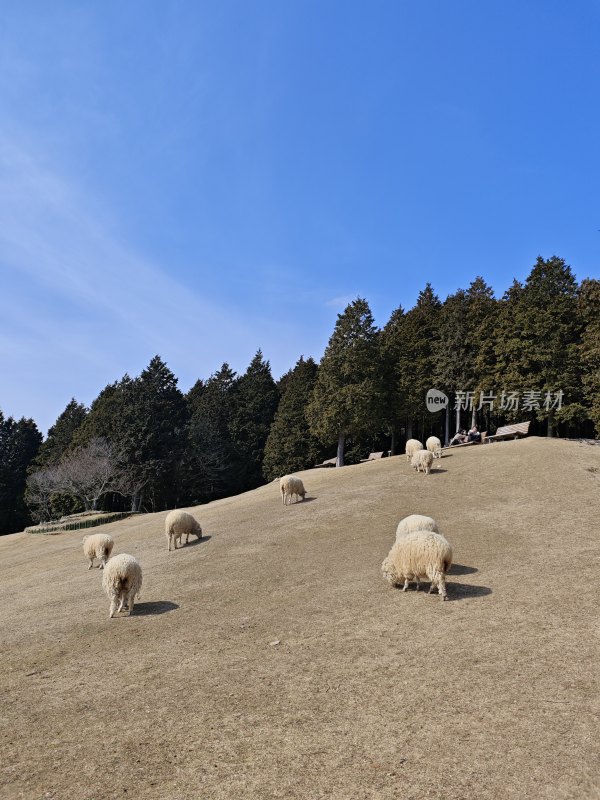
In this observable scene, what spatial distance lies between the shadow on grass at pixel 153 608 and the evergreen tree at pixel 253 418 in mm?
57981

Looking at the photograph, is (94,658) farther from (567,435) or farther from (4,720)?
(567,435)

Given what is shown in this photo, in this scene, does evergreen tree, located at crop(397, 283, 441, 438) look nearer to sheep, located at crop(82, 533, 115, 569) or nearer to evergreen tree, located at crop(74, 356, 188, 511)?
evergreen tree, located at crop(74, 356, 188, 511)

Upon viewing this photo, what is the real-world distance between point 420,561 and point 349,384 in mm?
40114

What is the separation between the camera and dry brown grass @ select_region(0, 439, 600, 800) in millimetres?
6500

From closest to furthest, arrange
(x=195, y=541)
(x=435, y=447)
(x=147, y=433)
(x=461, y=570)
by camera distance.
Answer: (x=461, y=570) → (x=195, y=541) → (x=435, y=447) → (x=147, y=433)

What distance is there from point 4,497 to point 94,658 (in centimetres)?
7749

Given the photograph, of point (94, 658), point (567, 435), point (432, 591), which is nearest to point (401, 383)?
point (567, 435)

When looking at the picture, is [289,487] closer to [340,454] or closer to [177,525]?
[177,525]

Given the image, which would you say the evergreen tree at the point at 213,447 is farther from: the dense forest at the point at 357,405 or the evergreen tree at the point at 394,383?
the evergreen tree at the point at 394,383

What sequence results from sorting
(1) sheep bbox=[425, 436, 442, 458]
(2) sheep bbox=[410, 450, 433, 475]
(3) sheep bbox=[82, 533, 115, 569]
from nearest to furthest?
1. (3) sheep bbox=[82, 533, 115, 569]
2. (2) sheep bbox=[410, 450, 433, 475]
3. (1) sheep bbox=[425, 436, 442, 458]

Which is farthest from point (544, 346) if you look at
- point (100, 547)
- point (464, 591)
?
point (100, 547)

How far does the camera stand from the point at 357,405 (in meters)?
51.9

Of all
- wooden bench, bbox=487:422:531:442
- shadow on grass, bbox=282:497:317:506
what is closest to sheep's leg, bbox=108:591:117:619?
shadow on grass, bbox=282:497:317:506

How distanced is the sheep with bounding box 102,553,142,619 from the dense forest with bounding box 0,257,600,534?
3364 cm
